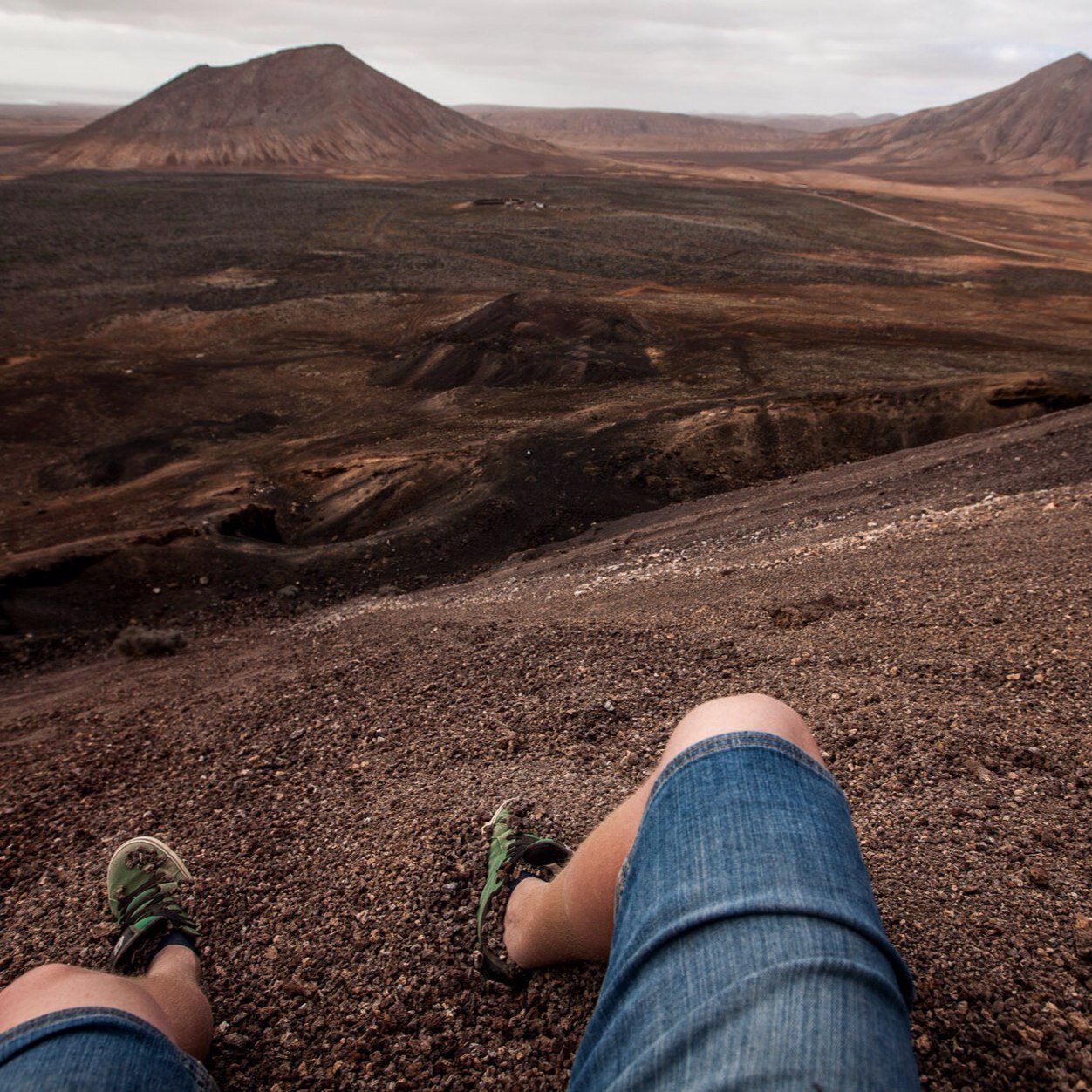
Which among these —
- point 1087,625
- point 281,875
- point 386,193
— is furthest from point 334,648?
point 386,193

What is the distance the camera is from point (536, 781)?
2.94 m

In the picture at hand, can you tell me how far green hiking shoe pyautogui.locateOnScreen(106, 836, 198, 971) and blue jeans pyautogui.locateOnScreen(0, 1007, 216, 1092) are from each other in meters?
1.00

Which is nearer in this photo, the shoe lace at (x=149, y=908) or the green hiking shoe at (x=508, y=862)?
the green hiking shoe at (x=508, y=862)

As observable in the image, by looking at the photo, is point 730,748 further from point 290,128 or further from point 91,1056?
point 290,128

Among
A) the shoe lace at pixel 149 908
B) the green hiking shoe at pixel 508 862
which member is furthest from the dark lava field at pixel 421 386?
the green hiking shoe at pixel 508 862

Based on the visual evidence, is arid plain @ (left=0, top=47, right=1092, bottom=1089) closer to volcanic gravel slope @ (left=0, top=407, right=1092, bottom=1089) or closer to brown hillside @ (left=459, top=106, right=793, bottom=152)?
volcanic gravel slope @ (left=0, top=407, right=1092, bottom=1089)

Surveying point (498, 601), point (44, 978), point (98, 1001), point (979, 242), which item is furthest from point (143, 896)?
point (979, 242)

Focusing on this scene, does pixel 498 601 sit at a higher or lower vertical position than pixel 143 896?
lower

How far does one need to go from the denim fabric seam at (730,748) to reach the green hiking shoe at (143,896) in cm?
157

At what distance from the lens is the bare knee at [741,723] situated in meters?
1.43

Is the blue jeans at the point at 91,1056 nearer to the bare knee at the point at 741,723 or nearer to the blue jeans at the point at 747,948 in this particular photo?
the blue jeans at the point at 747,948

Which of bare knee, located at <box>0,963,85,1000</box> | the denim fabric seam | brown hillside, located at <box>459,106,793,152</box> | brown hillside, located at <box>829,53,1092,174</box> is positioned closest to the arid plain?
bare knee, located at <box>0,963,85,1000</box>

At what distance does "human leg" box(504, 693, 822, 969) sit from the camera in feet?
4.77

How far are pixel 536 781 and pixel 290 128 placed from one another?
76122 millimetres
